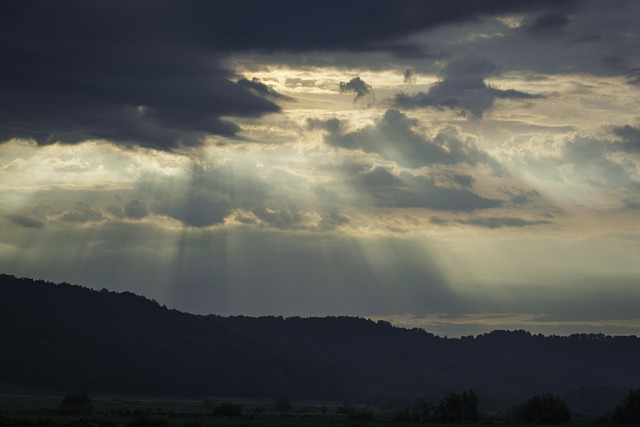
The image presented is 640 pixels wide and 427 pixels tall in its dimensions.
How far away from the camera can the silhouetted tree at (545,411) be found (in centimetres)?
14000

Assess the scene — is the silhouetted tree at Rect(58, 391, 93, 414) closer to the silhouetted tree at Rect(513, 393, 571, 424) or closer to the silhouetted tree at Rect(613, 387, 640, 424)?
the silhouetted tree at Rect(513, 393, 571, 424)

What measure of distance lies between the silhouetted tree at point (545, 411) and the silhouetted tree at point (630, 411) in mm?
7847

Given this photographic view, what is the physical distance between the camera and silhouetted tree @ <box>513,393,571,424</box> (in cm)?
14000

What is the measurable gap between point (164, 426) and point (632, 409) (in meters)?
75.7

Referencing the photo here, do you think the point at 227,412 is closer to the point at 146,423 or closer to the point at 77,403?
the point at 77,403

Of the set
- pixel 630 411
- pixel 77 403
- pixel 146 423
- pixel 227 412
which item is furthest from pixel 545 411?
pixel 77 403

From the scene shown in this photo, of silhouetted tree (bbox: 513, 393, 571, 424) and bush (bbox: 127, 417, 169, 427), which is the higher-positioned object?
silhouetted tree (bbox: 513, 393, 571, 424)

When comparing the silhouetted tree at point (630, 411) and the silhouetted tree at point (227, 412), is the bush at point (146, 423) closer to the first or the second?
the silhouetted tree at point (227, 412)

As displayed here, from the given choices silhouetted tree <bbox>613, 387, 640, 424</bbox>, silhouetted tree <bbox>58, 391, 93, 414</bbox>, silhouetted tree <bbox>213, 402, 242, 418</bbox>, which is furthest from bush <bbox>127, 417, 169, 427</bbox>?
silhouetted tree <bbox>613, 387, 640, 424</bbox>

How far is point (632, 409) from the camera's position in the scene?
136 meters

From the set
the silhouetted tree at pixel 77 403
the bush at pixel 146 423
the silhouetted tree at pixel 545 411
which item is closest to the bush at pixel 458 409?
the silhouetted tree at pixel 545 411

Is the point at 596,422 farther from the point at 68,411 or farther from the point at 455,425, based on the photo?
the point at 68,411

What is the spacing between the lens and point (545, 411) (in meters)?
142

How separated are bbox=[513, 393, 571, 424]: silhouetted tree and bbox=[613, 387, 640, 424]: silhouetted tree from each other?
7847 mm
